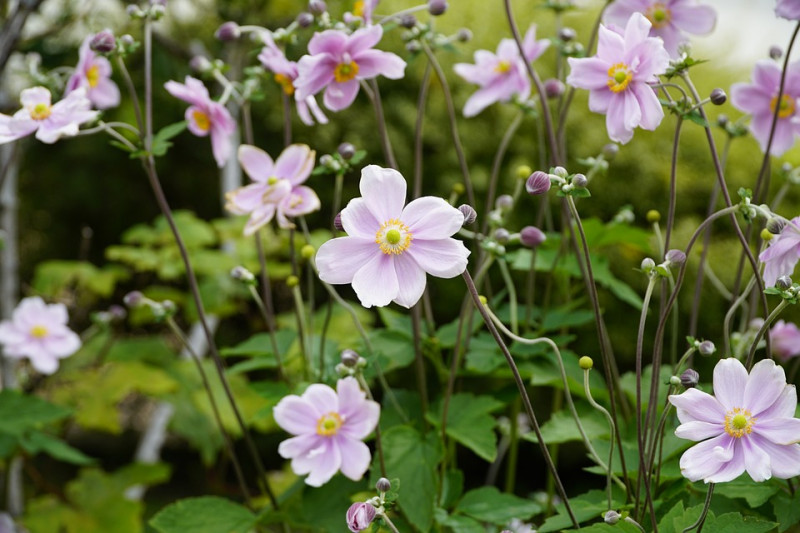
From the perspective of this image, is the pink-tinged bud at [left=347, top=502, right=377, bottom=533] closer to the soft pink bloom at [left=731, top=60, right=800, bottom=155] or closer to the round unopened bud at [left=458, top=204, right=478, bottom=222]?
the round unopened bud at [left=458, top=204, right=478, bottom=222]

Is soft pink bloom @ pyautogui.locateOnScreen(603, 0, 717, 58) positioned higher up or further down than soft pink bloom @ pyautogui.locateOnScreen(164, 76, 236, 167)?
higher up

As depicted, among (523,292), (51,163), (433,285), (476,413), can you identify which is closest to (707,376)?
(523,292)

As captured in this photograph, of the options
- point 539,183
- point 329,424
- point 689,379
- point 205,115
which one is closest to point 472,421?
point 329,424

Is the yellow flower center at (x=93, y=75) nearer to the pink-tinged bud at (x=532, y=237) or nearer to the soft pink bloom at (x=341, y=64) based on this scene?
the soft pink bloom at (x=341, y=64)

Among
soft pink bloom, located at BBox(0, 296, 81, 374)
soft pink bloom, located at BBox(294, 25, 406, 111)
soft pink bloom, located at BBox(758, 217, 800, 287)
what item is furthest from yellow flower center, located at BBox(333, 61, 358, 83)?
soft pink bloom, located at BBox(0, 296, 81, 374)

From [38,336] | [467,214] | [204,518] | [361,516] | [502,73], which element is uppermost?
[467,214]

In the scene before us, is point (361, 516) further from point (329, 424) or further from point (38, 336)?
point (38, 336)

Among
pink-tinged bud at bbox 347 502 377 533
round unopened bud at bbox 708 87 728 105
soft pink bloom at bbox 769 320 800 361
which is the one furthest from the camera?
soft pink bloom at bbox 769 320 800 361
